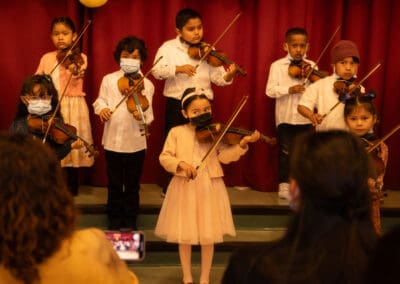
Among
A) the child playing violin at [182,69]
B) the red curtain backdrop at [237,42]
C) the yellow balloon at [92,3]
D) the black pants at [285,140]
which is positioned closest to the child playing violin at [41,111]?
the child playing violin at [182,69]

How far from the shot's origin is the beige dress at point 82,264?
5.05 feet

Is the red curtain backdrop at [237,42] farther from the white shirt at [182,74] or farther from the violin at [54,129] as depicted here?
the violin at [54,129]

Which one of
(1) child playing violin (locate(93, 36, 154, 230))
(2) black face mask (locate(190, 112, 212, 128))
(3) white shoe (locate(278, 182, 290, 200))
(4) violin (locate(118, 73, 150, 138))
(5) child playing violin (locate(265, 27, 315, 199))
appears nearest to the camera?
(2) black face mask (locate(190, 112, 212, 128))

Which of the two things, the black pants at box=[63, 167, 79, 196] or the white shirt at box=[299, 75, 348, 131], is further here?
the black pants at box=[63, 167, 79, 196]

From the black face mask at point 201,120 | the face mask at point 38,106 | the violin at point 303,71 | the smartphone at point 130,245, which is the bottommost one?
the smartphone at point 130,245

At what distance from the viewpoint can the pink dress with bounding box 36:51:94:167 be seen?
4.35 m

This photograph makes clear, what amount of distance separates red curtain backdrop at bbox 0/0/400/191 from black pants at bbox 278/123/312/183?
338 millimetres

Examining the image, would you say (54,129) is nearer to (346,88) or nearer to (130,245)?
(130,245)

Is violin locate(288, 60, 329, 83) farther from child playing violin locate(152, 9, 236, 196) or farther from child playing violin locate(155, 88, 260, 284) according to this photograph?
child playing violin locate(155, 88, 260, 284)

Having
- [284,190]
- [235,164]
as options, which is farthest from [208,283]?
[235,164]

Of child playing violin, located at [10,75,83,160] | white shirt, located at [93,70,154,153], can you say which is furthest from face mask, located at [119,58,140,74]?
child playing violin, located at [10,75,83,160]

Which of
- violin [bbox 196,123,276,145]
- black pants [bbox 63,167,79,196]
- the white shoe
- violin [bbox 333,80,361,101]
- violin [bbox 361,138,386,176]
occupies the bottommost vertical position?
the white shoe

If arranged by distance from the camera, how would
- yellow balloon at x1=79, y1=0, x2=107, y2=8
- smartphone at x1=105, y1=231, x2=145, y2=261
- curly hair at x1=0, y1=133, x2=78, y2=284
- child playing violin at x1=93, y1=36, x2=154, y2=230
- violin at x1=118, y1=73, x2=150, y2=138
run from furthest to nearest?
yellow balloon at x1=79, y1=0, x2=107, y2=8 → child playing violin at x1=93, y1=36, x2=154, y2=230 → violin at x1=118, y1=73, x2=150, y2=138 → smartphone at x1=105, y1=231, x2=145, y2=261 → curly hair at x1=0, y1=133, x2=78, y2=284

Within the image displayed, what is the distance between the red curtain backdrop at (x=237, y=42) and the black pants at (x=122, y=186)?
2.91 ft
